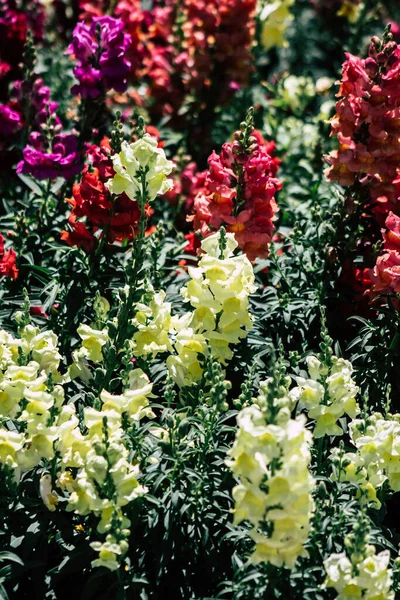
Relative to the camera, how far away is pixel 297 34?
8578 millimetres

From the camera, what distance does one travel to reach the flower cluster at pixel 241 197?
3.38 m

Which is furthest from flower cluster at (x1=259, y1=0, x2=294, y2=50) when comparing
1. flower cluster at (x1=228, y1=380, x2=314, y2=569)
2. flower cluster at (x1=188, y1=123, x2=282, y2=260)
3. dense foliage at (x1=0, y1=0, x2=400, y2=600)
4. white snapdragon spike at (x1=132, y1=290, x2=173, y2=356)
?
flower cluster at (x1=228, y1=380, x2=314, y2=569)

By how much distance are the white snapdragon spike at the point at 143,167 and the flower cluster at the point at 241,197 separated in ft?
1.65

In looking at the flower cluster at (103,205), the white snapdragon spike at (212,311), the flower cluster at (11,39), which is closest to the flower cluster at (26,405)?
the white snapdragon spike at (212,311)

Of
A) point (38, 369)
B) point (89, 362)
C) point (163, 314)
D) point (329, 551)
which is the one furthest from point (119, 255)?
point (329, 551)

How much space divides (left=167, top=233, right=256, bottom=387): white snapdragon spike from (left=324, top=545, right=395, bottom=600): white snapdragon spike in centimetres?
89

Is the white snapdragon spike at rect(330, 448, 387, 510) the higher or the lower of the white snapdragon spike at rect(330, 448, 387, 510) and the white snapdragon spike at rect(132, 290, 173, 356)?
the lower

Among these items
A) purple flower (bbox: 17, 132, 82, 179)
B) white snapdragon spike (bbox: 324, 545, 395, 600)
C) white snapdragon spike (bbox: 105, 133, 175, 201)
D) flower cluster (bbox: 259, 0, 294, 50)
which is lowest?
white snapdragon spike (bbox: 324, 545, 395, 600)

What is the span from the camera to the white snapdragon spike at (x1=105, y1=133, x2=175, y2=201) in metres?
2.84

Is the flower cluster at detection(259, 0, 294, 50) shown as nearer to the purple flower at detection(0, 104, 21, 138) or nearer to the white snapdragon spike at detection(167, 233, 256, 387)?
the purple flower at detection(0, 104, 21, 138)

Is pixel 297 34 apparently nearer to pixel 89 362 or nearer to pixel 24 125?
pixel 24 125

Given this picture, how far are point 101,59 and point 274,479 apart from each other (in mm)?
2392

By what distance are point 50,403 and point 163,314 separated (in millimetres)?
596

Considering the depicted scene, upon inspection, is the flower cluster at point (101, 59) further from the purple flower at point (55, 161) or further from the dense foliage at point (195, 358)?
the purple flower at point (55, 161)
